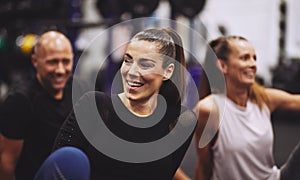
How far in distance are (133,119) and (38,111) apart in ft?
2.02

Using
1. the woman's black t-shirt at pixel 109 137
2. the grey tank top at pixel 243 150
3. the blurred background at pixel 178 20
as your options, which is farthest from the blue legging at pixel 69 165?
the blurred background at pixel 178 20

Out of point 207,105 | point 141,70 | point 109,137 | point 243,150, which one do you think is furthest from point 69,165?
point 243,150

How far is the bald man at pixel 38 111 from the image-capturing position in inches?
48.4

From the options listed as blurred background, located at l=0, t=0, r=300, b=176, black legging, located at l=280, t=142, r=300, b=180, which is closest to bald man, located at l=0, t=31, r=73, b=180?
black legging, located at l=280, t=142, r=300, b=180

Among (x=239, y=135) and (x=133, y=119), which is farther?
(x=239, y=135)

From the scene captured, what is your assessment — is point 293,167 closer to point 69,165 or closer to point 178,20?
point 69,165

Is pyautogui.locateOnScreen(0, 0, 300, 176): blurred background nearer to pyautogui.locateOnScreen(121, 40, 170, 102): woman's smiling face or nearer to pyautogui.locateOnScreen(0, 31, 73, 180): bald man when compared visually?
pyautogui.locateOnScreen(0, 31, 73, 180): bald man

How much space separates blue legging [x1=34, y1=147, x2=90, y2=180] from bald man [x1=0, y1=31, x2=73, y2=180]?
1.76ft

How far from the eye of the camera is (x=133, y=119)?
781 millimetres

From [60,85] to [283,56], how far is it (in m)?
4.02

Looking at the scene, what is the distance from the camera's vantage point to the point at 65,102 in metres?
1.39

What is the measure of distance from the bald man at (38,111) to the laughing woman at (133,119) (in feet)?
1.60

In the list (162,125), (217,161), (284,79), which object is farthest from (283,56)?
(162,125)

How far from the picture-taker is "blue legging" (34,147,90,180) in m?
0.72
